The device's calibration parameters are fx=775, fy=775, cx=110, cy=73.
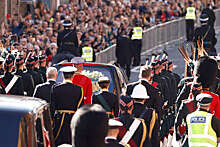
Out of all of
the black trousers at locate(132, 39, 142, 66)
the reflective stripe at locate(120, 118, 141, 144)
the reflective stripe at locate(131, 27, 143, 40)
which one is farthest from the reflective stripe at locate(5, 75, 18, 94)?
the black trousers at locate(132, 39, 142, 66)

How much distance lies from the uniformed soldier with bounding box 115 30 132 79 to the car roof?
17892 millimetres

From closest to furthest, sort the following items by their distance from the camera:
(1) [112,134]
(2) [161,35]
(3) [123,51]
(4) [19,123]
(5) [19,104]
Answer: (1) [112,134], (4) [19,123], (5) [19,104], (3) [123,51], (2) [161,35]

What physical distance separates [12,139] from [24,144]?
0.13 meters

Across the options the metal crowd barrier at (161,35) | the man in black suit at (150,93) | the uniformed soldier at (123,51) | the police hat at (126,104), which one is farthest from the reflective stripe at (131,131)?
the metal crowd barrier at (161,35)

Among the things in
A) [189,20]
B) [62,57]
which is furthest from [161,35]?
[62,57]

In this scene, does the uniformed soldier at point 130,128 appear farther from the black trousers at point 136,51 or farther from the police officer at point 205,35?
the black trousers at point 136,51

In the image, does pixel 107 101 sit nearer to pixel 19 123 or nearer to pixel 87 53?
pixel 19 123

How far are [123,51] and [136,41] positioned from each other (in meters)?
2.50

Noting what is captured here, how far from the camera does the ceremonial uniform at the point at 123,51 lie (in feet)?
84.0

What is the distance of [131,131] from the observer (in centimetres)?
888

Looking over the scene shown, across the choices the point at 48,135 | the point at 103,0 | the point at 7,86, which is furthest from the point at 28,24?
the point at 48,135

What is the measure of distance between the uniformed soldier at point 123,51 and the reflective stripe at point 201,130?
16.5 m

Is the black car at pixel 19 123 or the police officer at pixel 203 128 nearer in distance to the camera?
the black car at pixel 19 123

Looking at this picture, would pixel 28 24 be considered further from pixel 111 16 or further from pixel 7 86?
pixel 7 86
